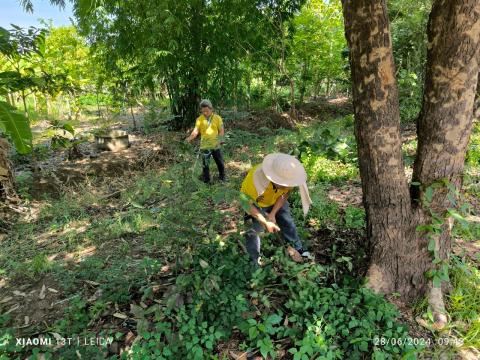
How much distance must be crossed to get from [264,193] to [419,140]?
3.99ft

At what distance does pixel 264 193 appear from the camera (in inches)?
109

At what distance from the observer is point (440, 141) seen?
226 centimetres

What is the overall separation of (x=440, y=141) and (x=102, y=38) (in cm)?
826

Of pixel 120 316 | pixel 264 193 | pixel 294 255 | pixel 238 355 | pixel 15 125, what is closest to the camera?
pixel 238 355

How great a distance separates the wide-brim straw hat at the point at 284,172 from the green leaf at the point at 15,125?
305cm

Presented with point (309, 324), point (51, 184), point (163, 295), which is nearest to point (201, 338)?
point (163, 295)

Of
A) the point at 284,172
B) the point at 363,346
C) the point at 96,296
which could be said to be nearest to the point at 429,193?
the point at 284,172

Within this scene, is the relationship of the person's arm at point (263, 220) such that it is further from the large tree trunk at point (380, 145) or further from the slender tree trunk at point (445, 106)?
the slender tree trunk at point (445, 106)

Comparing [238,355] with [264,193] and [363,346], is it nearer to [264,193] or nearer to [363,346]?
[363,346]

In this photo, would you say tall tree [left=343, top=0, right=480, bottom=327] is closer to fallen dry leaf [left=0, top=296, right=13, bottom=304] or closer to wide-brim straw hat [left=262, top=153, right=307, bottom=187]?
wide-brim straw hat [left=262, top=153, right=307, bottom=187]

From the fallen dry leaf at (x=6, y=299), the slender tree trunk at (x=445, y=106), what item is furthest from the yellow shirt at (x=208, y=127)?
the slender tree trunk at (x=445, y=106)

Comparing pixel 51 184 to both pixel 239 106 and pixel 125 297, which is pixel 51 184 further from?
pixel 239 106

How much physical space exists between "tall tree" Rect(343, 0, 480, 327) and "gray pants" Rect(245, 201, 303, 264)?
684 millimetres

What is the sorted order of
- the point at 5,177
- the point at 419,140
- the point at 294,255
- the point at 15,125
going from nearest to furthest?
the point at 419,140, the point at 294,255, the point at 15,125, the point at 5,177
